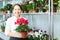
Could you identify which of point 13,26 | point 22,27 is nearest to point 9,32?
point 13,26

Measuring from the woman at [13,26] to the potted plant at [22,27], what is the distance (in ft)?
0.17

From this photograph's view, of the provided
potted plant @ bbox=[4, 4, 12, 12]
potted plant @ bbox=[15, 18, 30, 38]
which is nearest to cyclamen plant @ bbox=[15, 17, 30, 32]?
potted plant @ bbox=[15, 18, 30, 38]

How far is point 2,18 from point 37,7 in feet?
1.95

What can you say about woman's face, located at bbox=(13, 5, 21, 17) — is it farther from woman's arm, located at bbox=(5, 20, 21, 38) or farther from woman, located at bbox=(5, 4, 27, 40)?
woman's arm, located at bbox=(5, 20, 21, 38)

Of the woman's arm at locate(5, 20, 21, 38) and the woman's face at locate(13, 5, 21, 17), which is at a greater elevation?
the woman's face at locate(13, 5, 21, 17)

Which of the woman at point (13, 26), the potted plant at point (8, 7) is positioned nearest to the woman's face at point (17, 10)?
the woman at point (13, 26)

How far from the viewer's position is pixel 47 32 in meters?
2.31

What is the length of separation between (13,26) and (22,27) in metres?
0.15

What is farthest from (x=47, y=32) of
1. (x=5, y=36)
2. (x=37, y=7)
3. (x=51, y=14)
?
(x=5, y=36)

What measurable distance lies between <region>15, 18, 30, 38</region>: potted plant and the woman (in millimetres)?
51

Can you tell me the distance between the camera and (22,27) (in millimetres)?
2279

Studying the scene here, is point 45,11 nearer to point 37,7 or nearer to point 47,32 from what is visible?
point 37,7

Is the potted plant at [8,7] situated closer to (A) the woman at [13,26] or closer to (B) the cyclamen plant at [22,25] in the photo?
(A) the woman at [13,26]

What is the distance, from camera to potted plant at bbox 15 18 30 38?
229cm
